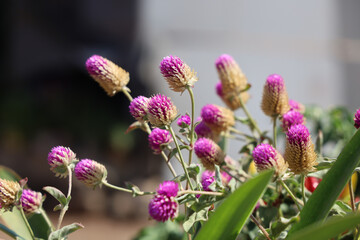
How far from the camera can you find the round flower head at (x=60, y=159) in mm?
489

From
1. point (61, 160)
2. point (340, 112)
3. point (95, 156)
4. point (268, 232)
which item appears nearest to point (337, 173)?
point (268, 232)

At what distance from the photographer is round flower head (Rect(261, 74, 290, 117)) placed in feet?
1.96


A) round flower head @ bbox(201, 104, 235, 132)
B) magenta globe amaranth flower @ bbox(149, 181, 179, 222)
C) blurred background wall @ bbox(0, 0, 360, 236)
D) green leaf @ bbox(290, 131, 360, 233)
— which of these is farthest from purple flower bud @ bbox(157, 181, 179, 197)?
blurred background wall @ bbox(0, 0, 360, 236)

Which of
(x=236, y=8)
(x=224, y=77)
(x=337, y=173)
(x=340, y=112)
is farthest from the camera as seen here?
(x=236, y=8)

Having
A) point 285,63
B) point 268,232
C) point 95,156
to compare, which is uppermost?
point 268,232

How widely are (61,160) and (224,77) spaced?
0.28 m

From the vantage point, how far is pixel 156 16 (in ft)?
13.7

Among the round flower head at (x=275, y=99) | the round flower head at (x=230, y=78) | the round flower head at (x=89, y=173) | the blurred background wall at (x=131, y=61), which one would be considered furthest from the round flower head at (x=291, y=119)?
the blurred background wall at (x=131, y=61)

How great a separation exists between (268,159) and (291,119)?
0.44 feet

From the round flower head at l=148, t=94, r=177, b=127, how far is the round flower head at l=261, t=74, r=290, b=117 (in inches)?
6.6

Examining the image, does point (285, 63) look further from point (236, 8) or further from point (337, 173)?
point (337, 173)

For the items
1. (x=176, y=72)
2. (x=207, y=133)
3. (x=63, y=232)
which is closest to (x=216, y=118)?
→ (x=207, y=133)

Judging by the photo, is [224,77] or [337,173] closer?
[337,173]

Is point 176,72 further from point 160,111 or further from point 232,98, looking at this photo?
point 232,98
